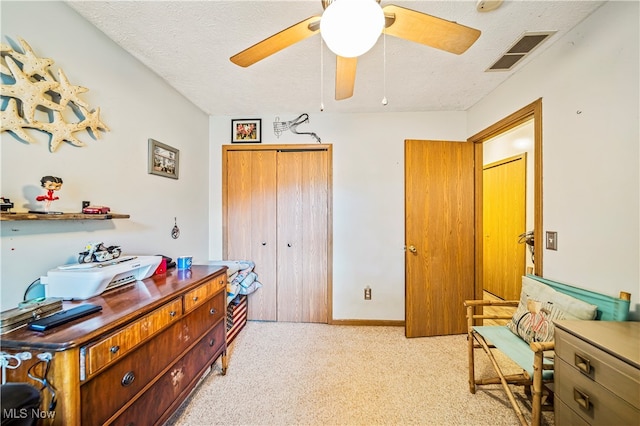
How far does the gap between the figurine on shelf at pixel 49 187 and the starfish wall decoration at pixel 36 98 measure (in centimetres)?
18

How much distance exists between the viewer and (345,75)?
140cm

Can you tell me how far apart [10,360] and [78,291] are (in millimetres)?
341

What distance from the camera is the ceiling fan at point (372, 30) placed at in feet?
2.78

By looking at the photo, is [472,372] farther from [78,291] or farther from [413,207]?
[78,291]

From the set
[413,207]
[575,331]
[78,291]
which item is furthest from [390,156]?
[78,291]

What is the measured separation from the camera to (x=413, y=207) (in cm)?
247

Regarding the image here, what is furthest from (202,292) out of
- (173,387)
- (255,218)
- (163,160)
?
(255,218)

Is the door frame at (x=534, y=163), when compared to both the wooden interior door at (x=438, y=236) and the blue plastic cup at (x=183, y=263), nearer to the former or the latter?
the wooden interior door at (x=438, y=236)

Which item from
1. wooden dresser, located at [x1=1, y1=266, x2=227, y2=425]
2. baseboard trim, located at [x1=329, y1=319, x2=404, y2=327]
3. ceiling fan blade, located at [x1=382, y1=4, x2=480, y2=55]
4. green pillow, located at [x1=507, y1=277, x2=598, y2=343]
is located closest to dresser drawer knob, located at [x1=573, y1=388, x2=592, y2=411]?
green pillow, located at [x1=507, y1=277, x2=598, y2=343]

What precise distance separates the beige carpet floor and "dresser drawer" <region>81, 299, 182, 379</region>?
0.76m

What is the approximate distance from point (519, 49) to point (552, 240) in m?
1.31

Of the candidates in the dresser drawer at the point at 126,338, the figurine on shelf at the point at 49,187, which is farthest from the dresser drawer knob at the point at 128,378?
the figurine on shelf at the point at 49,187

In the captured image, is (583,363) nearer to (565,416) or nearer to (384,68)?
(565,416)

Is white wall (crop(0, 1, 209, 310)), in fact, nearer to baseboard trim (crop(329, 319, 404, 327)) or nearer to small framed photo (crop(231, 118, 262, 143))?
small framed photo (crop(231, 118, 262, 143))
